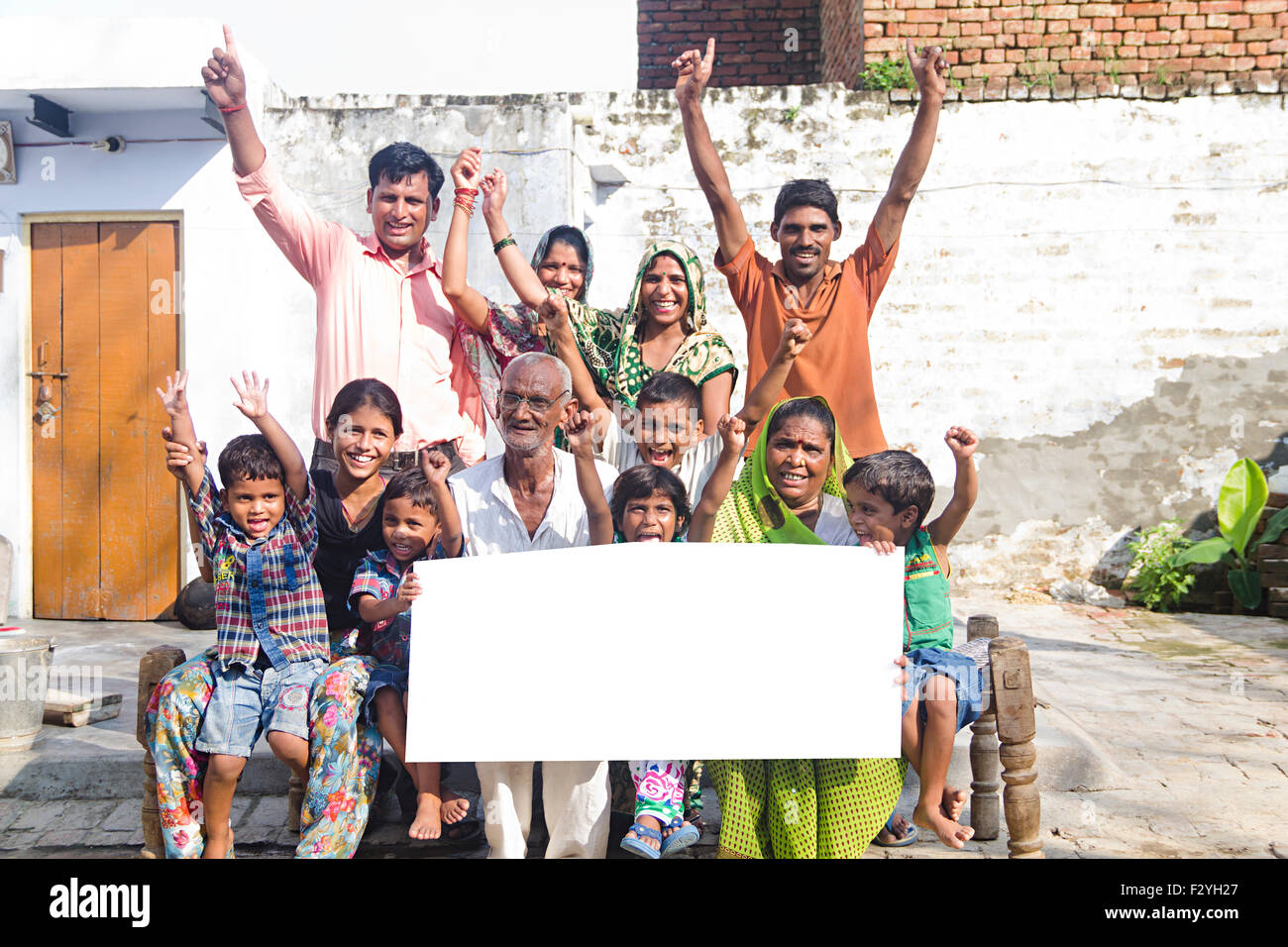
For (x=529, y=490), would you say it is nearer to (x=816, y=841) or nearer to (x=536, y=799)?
(x=536, y=799)

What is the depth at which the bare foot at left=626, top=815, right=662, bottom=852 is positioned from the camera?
2551 millimetres

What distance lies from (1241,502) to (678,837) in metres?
5.32

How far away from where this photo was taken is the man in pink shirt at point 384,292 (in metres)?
3.46

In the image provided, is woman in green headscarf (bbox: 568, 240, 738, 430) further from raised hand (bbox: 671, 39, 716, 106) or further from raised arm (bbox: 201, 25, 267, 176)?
raised arm (bbox: 201, 25, 267, 176)

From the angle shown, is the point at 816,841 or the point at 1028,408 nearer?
the point at 816,841

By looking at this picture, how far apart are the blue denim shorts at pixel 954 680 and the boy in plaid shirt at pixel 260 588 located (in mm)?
1553

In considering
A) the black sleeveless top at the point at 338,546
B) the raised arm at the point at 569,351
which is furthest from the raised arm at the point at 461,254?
the black sleeveless top at the point at 338,546

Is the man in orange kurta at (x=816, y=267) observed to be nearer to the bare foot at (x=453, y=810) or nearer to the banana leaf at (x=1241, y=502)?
the bare foot at (x=453, y=810)

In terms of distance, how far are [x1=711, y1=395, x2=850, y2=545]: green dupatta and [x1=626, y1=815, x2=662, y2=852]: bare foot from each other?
76 cm

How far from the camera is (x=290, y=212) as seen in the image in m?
3.60
